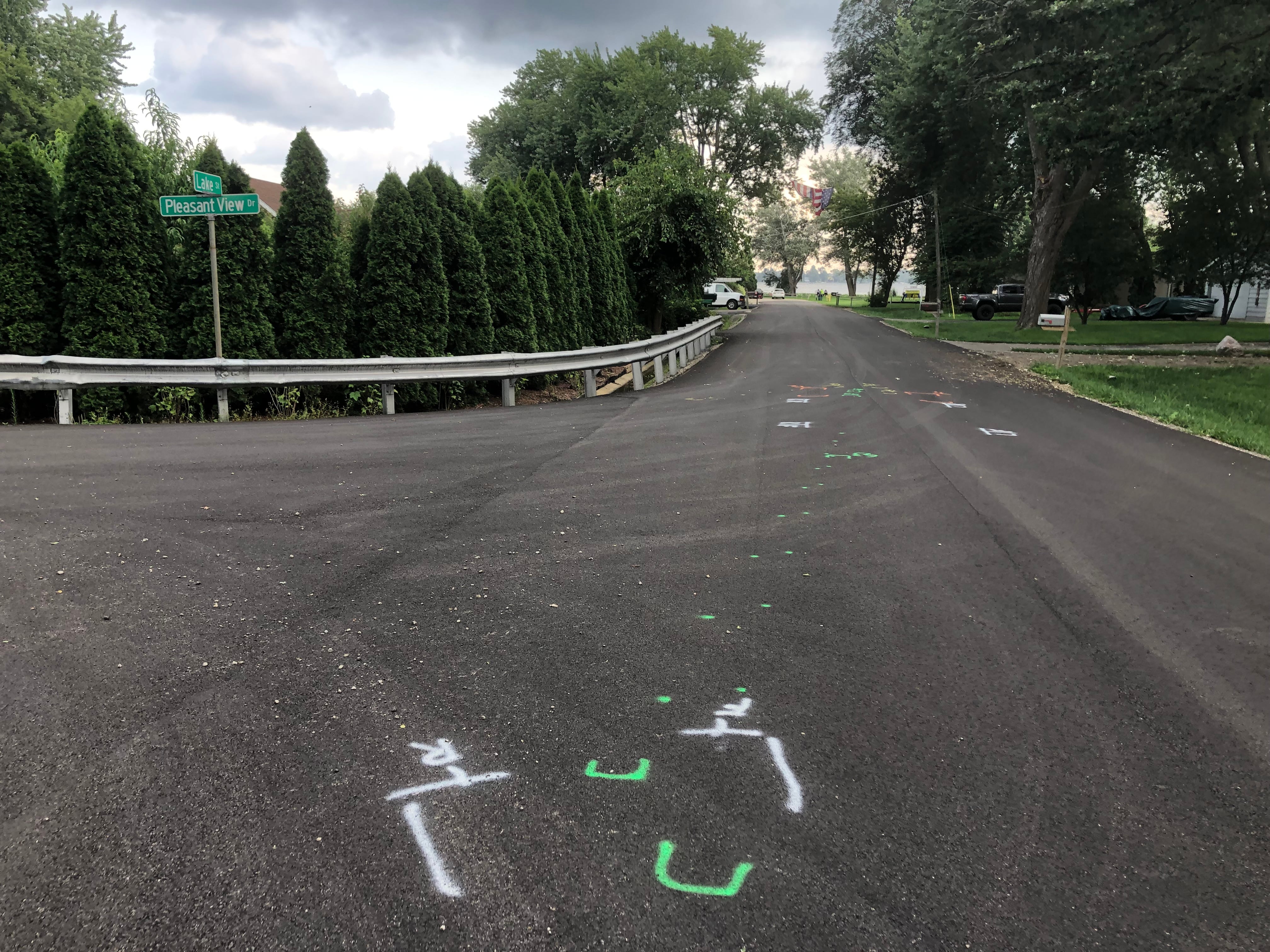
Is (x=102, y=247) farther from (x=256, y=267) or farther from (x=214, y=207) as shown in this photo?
(x=256, y=267)

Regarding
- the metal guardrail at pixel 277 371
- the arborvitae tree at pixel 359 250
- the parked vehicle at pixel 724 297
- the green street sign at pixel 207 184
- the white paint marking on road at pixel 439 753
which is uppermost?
the parked vehicle at pixel 724 297

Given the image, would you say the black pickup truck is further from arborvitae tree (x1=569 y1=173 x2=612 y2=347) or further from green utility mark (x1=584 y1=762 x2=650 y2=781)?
green utility mark (x1=584 y1=762 x2=650 y2=781)

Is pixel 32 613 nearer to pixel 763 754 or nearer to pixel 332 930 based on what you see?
pixel 332 930

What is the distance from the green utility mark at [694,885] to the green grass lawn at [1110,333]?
24479 millimetres

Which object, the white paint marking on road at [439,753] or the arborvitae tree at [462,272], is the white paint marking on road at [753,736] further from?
the arborvitae tree at [462,272]

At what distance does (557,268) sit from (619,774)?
1509 cm

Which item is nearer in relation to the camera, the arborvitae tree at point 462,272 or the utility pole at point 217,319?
the utility pole at point 217,319

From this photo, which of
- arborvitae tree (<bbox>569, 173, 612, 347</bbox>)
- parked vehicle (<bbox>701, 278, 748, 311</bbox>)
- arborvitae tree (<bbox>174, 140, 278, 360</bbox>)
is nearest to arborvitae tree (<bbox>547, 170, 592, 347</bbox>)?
arborvitae tree (<bbox>569, 173, 612, 347</bbox>)

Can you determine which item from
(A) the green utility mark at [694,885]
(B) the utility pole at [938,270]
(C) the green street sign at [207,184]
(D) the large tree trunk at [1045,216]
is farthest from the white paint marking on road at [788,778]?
(D) the large tree trunk at [1045,216]

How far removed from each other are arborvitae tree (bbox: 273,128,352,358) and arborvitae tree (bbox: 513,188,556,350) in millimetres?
4150

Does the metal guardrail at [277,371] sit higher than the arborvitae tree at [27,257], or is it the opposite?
the arborvitae tree at [27,257]

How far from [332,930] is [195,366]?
1014 centimetres

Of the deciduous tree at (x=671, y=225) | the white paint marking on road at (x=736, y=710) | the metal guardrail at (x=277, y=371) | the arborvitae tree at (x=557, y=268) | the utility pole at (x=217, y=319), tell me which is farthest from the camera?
the deciduous tree at (x=671, y=225)

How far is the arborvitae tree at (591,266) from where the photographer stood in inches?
730
